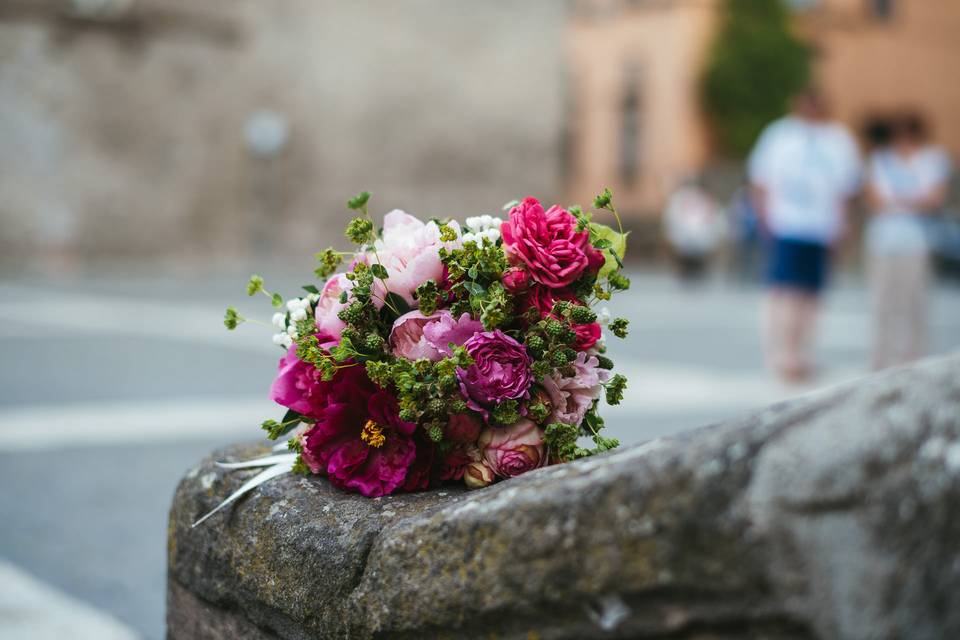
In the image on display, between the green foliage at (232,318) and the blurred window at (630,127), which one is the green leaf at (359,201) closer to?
the green foliage at (232,318)

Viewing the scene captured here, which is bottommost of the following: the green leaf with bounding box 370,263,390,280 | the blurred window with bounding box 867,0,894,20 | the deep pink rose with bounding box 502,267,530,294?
the deep pink rose with bounding box 502,267,530,294

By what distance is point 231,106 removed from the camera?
2008 cm

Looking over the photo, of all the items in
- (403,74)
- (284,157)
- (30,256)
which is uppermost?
(403,74)

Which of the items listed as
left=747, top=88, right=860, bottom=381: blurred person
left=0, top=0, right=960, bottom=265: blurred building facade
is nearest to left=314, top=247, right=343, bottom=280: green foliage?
left=747, top=88, right=860, bottom=381: blurred person

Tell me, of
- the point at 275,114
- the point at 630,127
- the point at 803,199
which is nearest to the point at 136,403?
the point at 803,199

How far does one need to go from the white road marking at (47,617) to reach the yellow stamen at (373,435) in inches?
46.9

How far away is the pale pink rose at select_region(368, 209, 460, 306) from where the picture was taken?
198 centimetres

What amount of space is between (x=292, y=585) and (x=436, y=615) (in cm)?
33

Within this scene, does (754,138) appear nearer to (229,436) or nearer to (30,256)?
(30,256)

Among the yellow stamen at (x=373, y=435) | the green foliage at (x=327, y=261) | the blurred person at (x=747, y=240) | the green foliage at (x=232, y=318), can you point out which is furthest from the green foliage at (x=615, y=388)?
the blurred person at (x=747, y=240)

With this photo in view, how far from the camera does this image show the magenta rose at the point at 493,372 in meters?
1.87

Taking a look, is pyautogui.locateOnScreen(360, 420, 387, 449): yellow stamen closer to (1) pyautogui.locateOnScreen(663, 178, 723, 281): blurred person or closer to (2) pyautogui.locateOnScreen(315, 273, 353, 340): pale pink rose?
(2) pyautogui.locateOnScreen(315, 273, 353, 340): pale pink rose

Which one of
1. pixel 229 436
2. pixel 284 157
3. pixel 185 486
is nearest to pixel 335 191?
pixel 284 157

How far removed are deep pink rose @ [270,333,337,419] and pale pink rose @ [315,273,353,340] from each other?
17 mm
